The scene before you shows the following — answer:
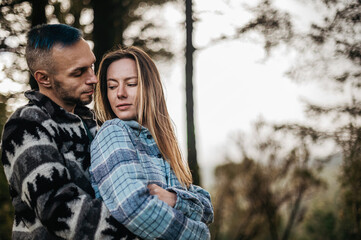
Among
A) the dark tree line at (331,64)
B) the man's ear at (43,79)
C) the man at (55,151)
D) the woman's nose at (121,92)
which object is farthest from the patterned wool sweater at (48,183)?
the dark tree line at (331,64)

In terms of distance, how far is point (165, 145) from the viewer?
7.57 ft

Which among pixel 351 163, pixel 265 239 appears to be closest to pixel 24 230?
pixel 351 163

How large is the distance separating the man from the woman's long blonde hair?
23cm

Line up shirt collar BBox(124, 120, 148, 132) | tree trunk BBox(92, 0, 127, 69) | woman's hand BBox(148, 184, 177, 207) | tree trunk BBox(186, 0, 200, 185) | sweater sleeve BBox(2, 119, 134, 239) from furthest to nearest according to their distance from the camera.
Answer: tree trunk BBox(186, 0, 200, 185) → tree trunk BBox(92, 0, 127, 69) → shirt collar BBox(124, 120, 148, 132) → woman's hand BBox(148, 184, 177, 207) → sweater sleeve BBox(2, 119, 134, 239)

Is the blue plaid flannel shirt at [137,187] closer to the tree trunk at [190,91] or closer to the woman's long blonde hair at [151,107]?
the woman's long blonde hair at [151,107]

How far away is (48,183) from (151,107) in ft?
2.91

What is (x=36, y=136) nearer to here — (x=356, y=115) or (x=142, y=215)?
(x=142, y=215)

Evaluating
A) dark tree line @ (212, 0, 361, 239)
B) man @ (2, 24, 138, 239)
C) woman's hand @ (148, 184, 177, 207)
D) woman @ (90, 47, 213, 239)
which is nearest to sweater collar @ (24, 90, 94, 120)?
man @ (2, 24, 138, 239)

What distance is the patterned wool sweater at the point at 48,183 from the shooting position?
1702 mm

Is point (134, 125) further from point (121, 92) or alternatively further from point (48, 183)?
point (48, 183)

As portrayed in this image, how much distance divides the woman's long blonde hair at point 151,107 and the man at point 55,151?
231mm

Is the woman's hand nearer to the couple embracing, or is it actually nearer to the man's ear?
the couple embracing

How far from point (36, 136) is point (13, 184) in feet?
0.98

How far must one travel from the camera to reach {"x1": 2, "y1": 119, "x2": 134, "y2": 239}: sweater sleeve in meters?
1.70
